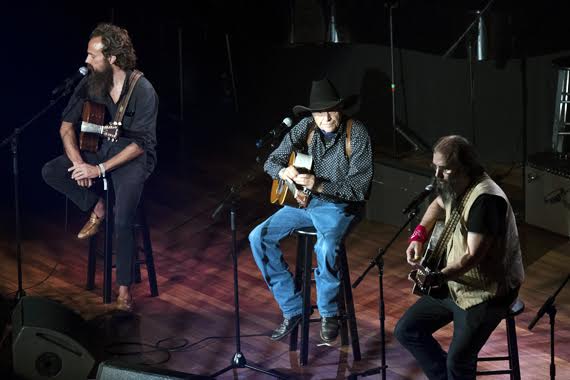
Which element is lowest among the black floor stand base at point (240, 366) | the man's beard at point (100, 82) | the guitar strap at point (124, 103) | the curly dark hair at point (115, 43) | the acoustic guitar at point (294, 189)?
the black floor stand base at point (240, 366)

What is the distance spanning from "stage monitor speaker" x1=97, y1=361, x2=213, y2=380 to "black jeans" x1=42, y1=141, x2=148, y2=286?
6.35 ft

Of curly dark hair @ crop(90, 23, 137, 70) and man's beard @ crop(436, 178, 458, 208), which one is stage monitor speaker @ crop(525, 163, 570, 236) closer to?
man's beard @ crop(436, 178, 458, 208)

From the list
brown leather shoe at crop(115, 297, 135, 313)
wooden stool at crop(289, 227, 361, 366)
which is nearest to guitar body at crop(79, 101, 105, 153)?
brown leather shoe at crop(115, 297, 135, 313)

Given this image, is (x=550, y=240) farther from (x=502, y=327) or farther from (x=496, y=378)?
(x=496, y=378)

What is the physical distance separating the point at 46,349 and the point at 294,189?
1654 mm

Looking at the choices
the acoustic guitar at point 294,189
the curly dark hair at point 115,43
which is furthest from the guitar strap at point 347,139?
the curly dark hair at point 115,43

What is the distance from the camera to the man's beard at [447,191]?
4.77 meters

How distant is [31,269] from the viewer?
24.3 feet

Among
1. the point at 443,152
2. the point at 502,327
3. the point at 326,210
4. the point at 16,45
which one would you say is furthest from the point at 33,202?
the point at 443,152

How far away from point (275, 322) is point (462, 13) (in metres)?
3.92

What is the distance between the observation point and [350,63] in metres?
10.0

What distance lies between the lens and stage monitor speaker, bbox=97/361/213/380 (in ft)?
15.0

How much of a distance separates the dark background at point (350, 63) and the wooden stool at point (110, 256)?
1914mm

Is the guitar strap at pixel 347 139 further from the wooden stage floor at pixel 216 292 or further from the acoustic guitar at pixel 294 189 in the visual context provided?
the wooden stage floor at pixel 216 292
